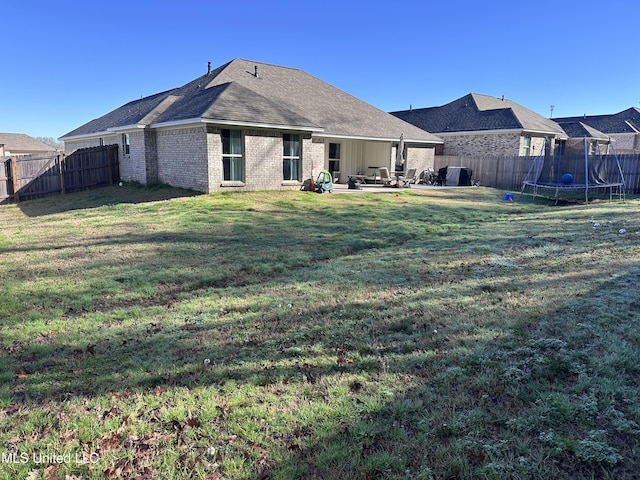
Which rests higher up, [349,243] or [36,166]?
[36,166]

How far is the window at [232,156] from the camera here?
16422 mm

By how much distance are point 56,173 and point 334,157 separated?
44.3ft

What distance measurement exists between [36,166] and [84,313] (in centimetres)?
1719

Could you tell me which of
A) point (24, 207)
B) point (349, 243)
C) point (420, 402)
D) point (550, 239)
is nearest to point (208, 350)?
point (420, 402)

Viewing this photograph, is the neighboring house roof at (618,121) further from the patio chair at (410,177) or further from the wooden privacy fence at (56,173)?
the wooden privacy fence at (56,173)

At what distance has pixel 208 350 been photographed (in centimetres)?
436

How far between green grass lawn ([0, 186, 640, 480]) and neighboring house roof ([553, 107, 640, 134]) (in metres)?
37.5

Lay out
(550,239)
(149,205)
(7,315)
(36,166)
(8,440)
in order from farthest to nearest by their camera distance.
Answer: (36,166), (149,205), (550,239), (7,315), (8,440)

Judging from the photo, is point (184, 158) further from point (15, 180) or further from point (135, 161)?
point (15, 180)

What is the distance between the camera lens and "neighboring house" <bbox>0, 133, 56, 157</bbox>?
48125mm

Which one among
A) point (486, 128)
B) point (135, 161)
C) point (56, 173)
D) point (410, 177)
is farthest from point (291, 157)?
point (486, 128)

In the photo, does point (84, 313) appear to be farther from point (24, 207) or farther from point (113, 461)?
point (24, 207)

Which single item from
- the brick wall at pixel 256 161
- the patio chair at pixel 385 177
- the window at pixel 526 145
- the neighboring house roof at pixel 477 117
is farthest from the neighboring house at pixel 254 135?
the window at pixel 526 145

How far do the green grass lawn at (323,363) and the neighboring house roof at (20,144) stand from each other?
49670mm
